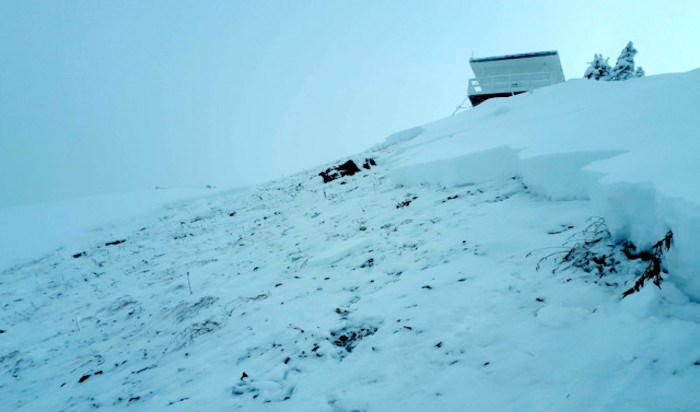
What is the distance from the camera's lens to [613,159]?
3318 mm

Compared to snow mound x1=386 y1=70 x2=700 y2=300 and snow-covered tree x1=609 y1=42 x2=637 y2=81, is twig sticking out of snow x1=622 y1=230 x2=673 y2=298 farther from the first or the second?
snow-covered tree x1=609 y1=42 x2=637 y2=81

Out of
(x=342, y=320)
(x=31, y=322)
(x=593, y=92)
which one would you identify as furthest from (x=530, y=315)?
(x=31, y=322)

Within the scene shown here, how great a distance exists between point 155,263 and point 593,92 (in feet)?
32.6

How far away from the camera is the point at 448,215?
5.34m

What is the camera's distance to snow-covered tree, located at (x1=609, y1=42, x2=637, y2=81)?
18328 mm

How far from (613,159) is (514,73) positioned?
27.4 meters

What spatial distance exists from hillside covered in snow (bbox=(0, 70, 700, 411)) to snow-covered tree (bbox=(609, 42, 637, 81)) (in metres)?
13.9

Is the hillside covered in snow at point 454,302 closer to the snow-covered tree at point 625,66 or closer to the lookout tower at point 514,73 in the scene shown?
the snow-covered tree at point 625,66

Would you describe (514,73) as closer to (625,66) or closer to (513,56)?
(513,56)

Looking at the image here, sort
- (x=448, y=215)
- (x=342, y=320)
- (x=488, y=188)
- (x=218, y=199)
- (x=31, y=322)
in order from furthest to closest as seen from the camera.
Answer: (x=218, y=199), (x=31, y=322), (x=488, y=188), (x=448, y=215), (x=342, y=320)

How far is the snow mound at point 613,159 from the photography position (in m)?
2.21

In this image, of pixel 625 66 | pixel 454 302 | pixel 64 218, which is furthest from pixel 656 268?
pixel 625 66

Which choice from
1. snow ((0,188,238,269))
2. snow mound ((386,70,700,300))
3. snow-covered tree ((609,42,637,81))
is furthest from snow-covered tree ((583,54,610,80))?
snow ((0,188,238,269))

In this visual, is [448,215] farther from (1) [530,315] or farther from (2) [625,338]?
(2) [625,338]
